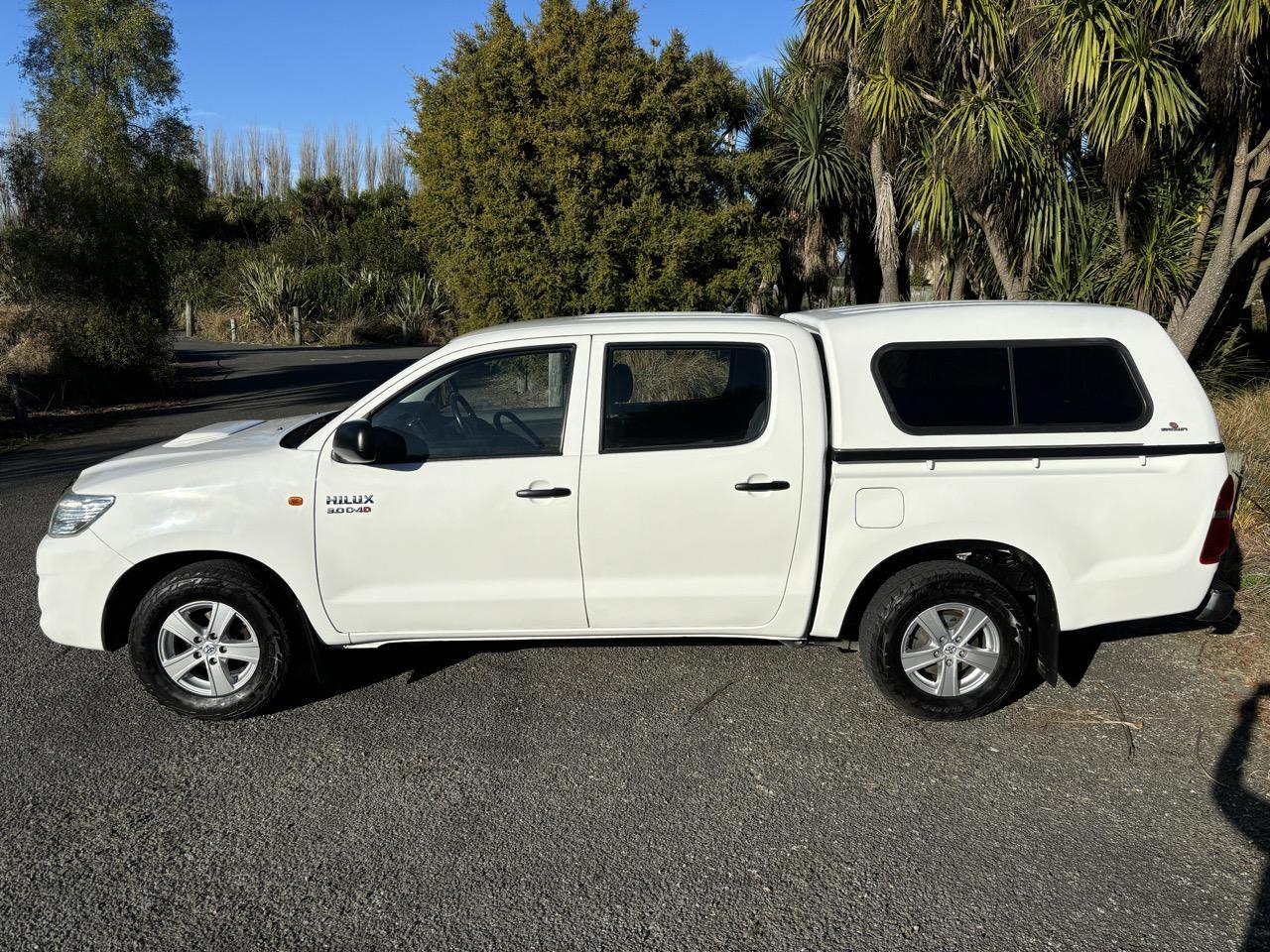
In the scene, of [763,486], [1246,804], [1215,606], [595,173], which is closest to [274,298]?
[595,173]

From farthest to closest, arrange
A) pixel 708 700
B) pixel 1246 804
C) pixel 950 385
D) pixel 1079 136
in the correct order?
pixel 1079 136, pixel 708 700, pixel 950 385, pixel 1246 804

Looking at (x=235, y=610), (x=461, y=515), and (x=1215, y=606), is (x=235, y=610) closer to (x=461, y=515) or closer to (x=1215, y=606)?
(x=461, y=515)

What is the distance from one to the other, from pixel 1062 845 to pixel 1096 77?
8168 millimetres

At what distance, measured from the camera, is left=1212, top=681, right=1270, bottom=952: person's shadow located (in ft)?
10.2

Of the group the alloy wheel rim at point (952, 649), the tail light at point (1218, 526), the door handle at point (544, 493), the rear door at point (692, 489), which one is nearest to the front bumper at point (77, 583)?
the door handle at point (544, 493)

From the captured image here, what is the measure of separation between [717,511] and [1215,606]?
7.34ft

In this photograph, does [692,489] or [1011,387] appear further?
[1011,387]

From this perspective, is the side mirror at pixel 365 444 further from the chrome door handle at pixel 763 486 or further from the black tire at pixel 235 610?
the chrome door handle at pixel 763 486

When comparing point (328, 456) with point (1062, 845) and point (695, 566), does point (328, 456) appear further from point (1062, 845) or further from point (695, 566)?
point (1062, 845)

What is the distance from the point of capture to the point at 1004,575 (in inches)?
184

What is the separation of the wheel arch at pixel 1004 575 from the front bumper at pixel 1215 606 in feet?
2.19

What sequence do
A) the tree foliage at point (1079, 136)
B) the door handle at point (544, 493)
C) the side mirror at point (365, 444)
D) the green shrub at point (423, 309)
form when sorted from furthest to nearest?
1. the green shrub at point (423, 309)
2. the tree foliage at point (1079, 136)
3. the door handle at point (544, 493)
4. the side mirror at point (365, 444)

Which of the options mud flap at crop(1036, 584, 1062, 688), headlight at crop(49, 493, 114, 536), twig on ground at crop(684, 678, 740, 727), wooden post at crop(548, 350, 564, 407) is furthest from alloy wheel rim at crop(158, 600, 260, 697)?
mud flap at crop(1036, 584, 1062, 688)

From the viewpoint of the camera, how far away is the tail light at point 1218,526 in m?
4.39
